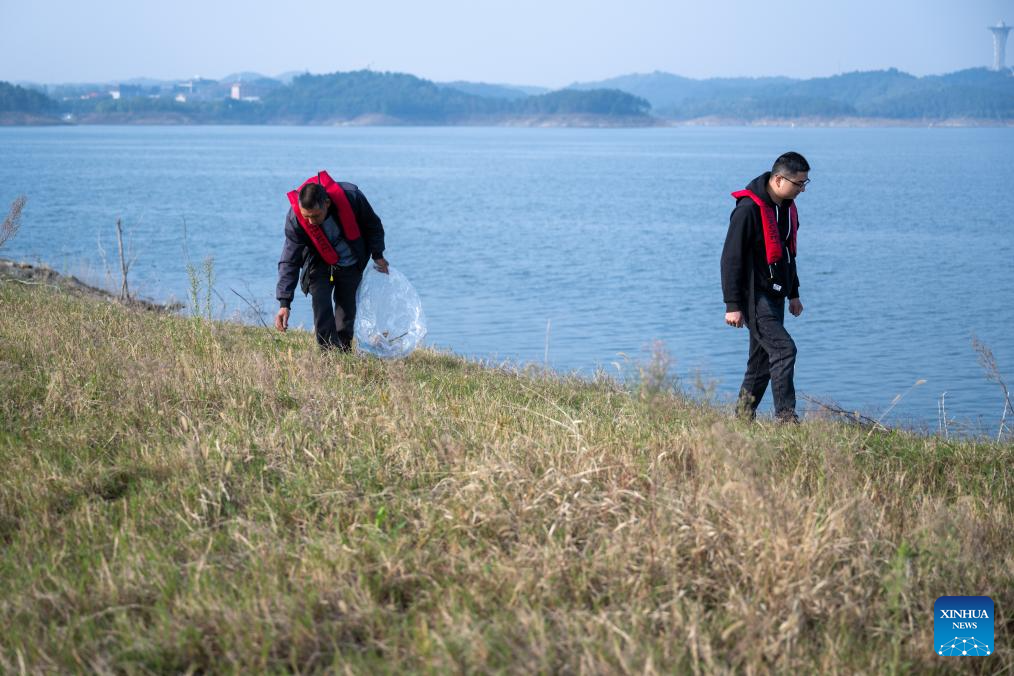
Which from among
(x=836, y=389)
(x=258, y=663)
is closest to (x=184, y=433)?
(x=258, y=663)

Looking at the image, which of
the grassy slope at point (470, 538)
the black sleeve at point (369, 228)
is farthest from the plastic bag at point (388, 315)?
the grassy slope at point (470, 538)

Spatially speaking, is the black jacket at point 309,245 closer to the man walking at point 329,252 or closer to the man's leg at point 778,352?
the man walking at point 329,252

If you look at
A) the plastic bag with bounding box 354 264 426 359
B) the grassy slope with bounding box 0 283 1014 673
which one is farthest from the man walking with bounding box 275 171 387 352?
the grassy slope with bounding box 0 283 1014 673

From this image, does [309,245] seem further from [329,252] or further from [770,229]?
[770,229]

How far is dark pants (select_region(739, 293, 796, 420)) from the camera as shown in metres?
6.96

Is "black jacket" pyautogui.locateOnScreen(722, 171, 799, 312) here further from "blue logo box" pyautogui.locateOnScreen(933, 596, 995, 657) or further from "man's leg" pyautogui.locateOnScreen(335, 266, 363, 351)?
"blue logo box" pyautogui.locateOnScreen(933, 596, 995, 657)

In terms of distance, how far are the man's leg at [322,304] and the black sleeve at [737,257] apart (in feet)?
10.3

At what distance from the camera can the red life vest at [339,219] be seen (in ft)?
25.8

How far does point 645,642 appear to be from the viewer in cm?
337

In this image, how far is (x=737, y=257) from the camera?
702 cm

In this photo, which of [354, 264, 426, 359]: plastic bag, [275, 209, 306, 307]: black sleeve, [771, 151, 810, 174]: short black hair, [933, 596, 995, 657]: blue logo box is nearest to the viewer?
[933, 596, 995, 657]: blue logo box

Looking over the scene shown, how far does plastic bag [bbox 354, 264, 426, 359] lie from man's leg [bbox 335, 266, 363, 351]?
0.54 ft

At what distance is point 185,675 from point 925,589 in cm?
256

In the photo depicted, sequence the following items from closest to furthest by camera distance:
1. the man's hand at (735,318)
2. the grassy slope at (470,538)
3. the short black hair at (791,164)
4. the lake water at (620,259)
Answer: the grassy slope at (470,538)
the short black hair at (791,164)
the man's hand at (735,318)
the lake water at (620,259)
